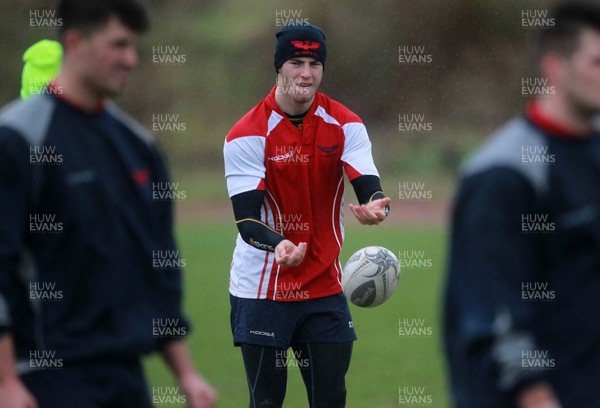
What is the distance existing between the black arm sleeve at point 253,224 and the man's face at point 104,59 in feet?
7.16

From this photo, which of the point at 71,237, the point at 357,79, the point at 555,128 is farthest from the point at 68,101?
the point at 357,79

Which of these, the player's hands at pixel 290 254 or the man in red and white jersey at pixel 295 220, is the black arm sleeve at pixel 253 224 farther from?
the player's hands at pixel 290 254

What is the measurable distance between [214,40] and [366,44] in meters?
4.72

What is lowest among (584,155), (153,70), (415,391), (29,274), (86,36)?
(415,391)

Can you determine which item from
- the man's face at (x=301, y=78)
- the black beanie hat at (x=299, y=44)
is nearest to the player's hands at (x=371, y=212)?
the man's face at (x=301, y=78)

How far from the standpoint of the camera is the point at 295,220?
6488 mm

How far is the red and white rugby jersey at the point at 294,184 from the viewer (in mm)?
6461

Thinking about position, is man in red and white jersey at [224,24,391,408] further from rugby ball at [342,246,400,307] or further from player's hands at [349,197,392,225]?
rugby ball at [342,246,400,307]

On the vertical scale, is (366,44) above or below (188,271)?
above

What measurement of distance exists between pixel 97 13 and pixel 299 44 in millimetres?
2568

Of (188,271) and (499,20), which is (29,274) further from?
(499,20)

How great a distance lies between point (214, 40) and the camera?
35750mm

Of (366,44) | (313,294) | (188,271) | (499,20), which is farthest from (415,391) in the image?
(499,20)

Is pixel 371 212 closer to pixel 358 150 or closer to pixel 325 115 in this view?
pixel 358 150
